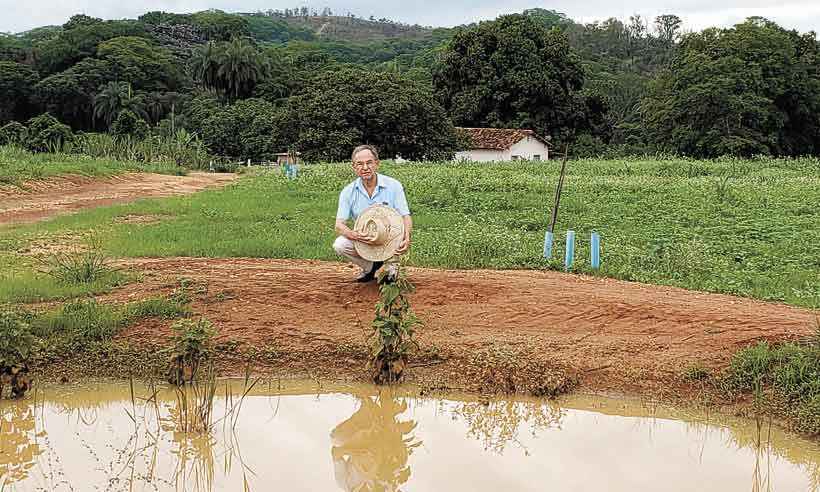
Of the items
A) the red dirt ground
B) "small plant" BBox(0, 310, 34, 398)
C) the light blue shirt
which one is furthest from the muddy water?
the light blue shirt

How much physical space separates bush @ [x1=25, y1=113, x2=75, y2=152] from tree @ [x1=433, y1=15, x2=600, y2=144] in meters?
21.4

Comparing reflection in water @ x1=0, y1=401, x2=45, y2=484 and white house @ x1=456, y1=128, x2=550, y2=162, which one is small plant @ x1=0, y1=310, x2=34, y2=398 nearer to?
reflection in water @ x1=0, y1=401, x2=45, y2=484

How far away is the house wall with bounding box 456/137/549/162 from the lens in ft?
148

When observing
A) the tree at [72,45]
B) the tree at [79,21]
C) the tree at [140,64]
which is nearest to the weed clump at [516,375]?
the tree at [140,64]

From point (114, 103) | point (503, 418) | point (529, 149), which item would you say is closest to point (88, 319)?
point (503, 418)

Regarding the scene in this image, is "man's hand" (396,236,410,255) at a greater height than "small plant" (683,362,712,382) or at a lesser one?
greater

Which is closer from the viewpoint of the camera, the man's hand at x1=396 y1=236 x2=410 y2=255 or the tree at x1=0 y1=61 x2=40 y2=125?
the man's hand at x1=396 y1=236 x2=410 y2=255

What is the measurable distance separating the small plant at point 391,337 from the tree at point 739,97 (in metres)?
38.7

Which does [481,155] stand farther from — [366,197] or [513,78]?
[366,197]

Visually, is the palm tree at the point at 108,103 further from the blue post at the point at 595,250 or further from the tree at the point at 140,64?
the blue post at the point at 595,250

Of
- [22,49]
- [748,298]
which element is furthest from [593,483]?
[22,49]

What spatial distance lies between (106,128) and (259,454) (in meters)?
65.7

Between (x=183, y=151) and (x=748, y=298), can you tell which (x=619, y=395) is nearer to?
(x=748, y=298)

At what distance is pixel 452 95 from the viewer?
174 feet
